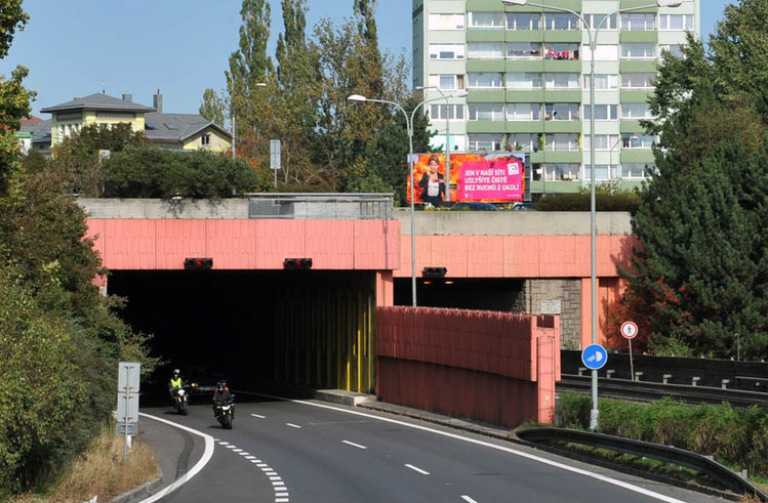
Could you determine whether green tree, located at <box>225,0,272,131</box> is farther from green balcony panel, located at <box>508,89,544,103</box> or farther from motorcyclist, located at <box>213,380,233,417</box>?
motorcyclist, located at <box>213,380,233,417</box>

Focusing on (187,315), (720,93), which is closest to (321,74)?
(187,315)

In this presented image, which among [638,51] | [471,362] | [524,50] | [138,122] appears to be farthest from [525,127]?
[471,362]

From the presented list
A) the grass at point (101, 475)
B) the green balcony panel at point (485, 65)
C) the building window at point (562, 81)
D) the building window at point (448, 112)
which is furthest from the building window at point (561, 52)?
the grass at point (101, 475)

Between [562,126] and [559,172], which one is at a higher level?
[562,126]

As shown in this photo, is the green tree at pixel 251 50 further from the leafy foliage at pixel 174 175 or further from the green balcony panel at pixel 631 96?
the leafy foliage at pixel 174 175

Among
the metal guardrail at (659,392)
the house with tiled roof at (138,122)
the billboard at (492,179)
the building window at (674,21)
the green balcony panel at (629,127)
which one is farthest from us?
the house with tiled roof at (138,122)

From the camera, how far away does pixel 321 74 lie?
97.6 metres

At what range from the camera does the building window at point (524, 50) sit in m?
121

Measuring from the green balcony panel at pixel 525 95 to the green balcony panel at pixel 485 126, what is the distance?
262cm

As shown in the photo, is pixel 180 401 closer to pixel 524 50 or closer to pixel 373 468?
pixel 373 468

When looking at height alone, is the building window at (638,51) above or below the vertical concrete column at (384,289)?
above

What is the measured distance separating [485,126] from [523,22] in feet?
35.2

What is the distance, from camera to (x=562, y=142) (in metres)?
122

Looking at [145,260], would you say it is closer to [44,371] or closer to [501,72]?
[44,371]
